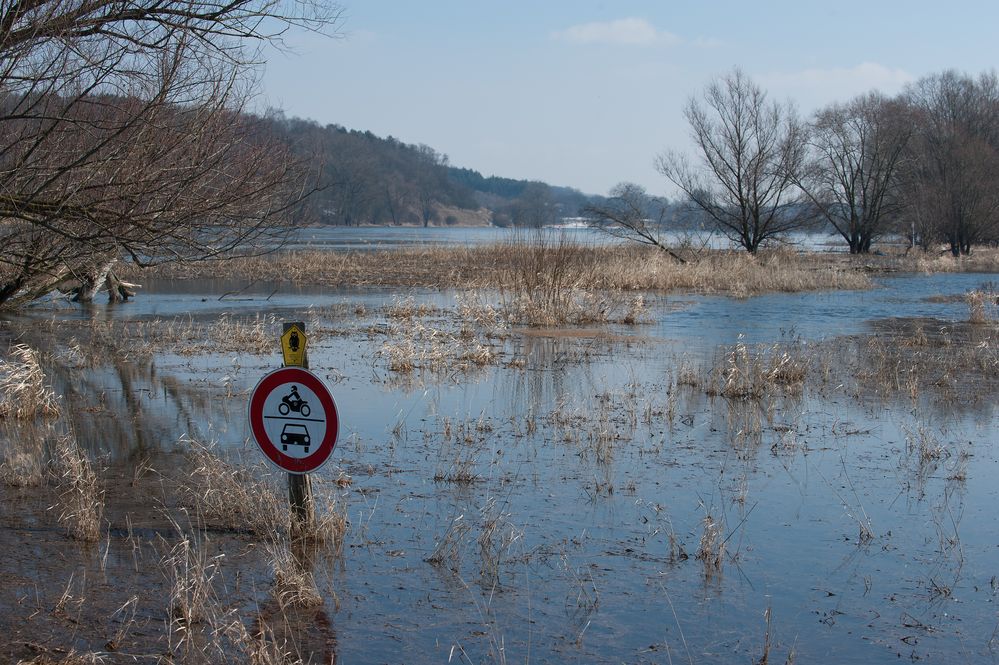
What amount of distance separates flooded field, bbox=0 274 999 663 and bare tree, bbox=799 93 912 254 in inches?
1503

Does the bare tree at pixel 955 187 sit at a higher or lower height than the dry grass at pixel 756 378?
higher

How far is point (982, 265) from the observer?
4400 centimetres

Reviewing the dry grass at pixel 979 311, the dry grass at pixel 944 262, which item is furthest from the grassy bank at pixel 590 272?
the dry grass at pixel 979 311

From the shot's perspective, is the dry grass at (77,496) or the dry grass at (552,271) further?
the dry grass at (552,271)

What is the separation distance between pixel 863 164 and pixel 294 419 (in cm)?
5071

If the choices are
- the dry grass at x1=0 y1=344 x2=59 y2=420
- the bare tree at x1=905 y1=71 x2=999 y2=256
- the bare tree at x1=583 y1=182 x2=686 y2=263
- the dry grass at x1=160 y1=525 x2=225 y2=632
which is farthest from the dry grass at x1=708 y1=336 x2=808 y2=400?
the bare tree at x1=905 y1=71 x2=999 y2=256

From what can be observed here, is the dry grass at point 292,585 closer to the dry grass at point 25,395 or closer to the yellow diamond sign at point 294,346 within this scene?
the yellow diamond sign at point 294,346

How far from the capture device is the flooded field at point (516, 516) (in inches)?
210

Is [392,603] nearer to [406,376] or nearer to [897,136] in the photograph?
[406,376]

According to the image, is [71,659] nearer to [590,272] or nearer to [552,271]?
[552,271]

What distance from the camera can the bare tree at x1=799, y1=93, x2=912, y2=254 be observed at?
165ft

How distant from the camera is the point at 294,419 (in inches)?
231

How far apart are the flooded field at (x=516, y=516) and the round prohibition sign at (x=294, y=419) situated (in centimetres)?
58

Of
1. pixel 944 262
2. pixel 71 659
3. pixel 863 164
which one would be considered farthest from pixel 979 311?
pixel 863 164
